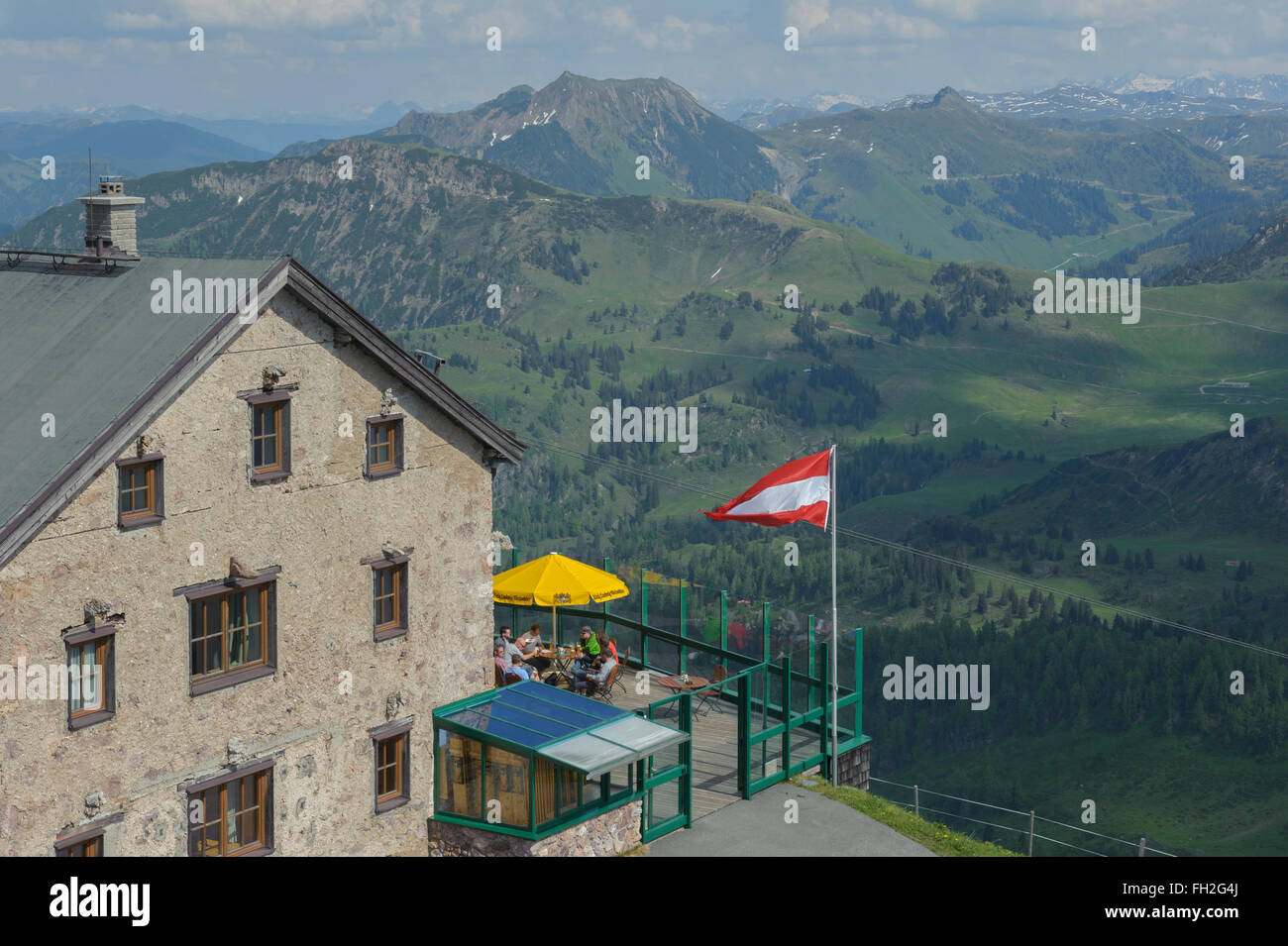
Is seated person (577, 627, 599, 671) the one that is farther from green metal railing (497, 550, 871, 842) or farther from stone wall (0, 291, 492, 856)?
stone wall (0, 291, 492, 856)

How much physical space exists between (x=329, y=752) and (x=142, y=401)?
34.6 feet

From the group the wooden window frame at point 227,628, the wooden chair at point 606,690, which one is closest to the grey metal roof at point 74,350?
the wooden window frame at point 227,628

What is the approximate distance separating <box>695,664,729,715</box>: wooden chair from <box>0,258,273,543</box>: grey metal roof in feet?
69.0

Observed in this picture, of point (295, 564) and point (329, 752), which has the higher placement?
point (295, 564)

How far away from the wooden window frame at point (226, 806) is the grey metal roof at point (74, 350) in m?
8.40

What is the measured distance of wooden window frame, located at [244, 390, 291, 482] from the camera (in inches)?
1374

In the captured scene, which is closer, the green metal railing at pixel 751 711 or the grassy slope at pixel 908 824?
the grassy slope at pixel 908 824

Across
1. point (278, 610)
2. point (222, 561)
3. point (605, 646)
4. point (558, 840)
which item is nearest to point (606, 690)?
point (605, 646)

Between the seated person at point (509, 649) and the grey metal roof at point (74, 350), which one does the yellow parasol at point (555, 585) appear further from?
the grey metal roof at point (74, 350)

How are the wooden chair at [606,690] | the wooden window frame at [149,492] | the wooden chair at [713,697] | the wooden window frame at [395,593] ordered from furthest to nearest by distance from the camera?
the wooden chair at [713,697] → the wooden chair at [606,690] → the wooden window frame at [395,593] → the wooden window frame at [149,492]

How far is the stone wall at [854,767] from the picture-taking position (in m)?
47.0
